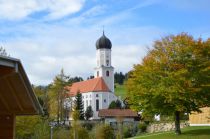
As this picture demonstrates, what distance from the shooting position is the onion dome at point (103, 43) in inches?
5285

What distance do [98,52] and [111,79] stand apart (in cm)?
911

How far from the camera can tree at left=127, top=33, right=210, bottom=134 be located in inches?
1610

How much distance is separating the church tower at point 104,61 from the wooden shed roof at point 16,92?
123 meters

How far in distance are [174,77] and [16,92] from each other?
3143 centimetres

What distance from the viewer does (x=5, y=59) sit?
29.1ft

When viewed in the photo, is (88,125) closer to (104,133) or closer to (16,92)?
(104,133)

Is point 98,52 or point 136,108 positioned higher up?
point 98,52

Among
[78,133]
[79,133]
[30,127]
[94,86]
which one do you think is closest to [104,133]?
[79,133]

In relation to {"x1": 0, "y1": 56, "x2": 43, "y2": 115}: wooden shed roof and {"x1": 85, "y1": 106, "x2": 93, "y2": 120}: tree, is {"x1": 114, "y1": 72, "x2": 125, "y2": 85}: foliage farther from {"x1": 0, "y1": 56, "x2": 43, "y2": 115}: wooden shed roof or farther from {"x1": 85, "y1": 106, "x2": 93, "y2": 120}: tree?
{"x1": 0, "y1": 56, "x2": 43, "y2": 115}: wooden shed roof

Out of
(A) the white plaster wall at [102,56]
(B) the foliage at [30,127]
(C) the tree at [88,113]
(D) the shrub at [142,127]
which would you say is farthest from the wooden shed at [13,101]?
(A) the white plaster wall at [102,56]

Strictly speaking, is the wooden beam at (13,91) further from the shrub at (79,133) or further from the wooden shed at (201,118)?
the shrub at (79,133)

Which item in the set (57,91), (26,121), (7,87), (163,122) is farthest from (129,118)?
(7,87)

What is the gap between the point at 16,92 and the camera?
10.7 metres

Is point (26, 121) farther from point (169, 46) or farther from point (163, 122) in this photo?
point (163, 122)
